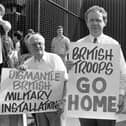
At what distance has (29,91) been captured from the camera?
3781 millimetres

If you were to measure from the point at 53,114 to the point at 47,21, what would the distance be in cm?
833

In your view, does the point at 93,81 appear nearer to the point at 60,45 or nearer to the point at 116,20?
the point at 60,45

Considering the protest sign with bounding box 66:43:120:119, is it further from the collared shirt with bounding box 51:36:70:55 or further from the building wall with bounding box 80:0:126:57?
the building wall with bounding box 80:0:126:57

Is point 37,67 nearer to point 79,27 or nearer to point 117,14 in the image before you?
point 79,27

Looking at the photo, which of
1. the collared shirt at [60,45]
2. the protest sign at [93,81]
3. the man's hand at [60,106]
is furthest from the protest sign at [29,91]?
the collared shirt at [60,45]

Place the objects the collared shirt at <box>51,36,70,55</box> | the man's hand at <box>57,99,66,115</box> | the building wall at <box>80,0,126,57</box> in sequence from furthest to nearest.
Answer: the building wall at <box>80,0,126,57</box>
the collared shirt at <box>51,36,70,55</box>
the man's hand at <box>57,99,66,115</box>

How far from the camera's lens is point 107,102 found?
10.9 ft

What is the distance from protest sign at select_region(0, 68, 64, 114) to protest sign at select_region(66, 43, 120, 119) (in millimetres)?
347

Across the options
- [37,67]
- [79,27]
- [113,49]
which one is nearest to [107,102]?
[113,49]

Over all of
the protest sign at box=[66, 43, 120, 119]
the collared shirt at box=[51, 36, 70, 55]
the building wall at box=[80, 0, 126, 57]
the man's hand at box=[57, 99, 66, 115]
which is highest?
the building wall at box=[80, 0, 126, 57]

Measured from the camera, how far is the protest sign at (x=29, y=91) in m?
3.73

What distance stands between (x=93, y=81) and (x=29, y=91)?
78 cm

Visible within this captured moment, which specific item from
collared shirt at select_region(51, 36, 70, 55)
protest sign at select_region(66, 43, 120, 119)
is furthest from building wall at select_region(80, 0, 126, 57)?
protest sign at select_region(66, 43, 120, 119)

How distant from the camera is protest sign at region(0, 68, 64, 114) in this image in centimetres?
373
